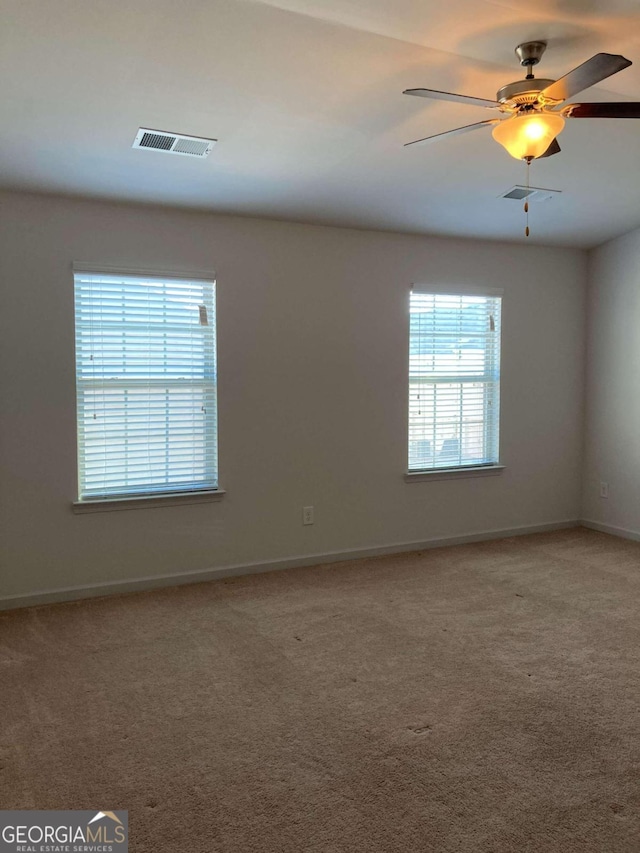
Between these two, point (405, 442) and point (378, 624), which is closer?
point (378, 624)

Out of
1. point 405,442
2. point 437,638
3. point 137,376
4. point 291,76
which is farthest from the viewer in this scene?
point 405,442

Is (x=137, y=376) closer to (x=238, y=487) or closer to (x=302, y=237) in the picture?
(x=238, y=487)

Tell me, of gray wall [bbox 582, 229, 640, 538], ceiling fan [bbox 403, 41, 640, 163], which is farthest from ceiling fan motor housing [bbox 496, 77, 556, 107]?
gray wall [bbox 582, 229, 640, 538]

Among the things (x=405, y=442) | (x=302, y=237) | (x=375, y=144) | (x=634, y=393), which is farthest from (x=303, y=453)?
(x=634, y=393)

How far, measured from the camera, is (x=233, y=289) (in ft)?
14.1

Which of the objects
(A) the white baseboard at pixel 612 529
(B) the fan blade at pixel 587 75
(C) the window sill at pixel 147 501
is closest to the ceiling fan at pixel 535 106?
(B) the fan blade at pixel 587 75

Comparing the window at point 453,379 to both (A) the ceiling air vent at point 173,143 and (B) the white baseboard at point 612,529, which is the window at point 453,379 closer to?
(B) the white baseboard at point 612,529

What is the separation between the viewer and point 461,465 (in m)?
5.29

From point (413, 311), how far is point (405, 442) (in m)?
1.00

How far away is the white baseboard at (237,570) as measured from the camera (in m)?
3.87

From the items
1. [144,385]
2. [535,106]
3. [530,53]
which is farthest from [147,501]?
[530,53]

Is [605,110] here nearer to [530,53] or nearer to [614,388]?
[530,53]

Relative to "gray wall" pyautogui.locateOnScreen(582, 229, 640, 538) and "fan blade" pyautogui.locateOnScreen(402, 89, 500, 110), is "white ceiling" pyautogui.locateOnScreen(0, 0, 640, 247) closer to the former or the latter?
"fan blade" pyautogui.locateOnScreen(402, 89, 500, 110)

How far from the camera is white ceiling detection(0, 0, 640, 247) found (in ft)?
7.83
